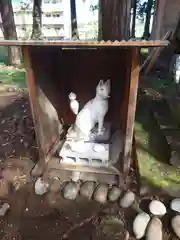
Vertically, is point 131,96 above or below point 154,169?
above

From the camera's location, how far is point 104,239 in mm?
1987

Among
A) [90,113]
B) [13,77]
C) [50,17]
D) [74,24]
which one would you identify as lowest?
[13,77]

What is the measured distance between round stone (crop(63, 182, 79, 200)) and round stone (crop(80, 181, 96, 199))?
0.06m

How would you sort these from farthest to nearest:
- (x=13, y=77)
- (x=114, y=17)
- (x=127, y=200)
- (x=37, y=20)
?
(x=37, y=20), (x=13, y=77), (x=114, y=17), (x=127, y=200)

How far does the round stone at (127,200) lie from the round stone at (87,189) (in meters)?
0.32

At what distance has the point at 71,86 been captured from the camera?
3.24 metres

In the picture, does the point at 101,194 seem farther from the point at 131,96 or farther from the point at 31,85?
the point at 31,85

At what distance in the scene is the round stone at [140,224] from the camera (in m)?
2.00

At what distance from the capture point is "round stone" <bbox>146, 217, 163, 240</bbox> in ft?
6.36

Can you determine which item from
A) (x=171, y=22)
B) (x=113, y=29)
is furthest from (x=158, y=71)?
(x=113, y=29)

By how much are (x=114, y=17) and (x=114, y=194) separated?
220 cm

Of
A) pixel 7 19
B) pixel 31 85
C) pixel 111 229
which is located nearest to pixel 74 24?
pixel 7 19

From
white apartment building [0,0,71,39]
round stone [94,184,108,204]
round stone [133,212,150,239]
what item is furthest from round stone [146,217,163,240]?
white apartment building [0,0,71,39]

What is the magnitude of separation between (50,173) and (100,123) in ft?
2.59
